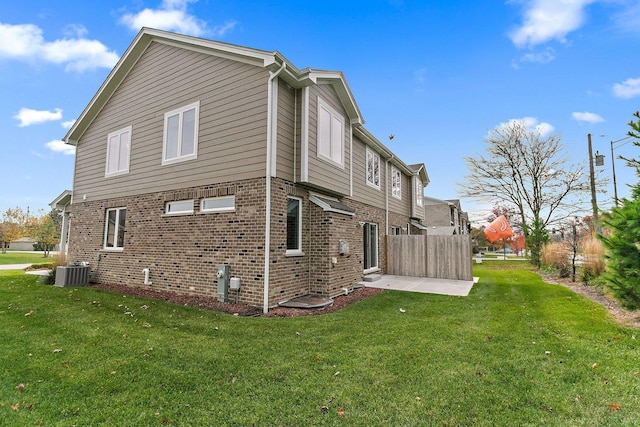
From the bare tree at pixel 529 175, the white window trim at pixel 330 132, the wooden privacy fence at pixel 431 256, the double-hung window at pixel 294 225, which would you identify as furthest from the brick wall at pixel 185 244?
the bare tree at pixel 529 175

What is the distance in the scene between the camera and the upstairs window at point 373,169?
13133mm

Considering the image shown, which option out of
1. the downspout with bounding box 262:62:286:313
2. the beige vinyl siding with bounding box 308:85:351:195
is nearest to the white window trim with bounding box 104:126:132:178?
the downspout with bounding box 262:62:286:313

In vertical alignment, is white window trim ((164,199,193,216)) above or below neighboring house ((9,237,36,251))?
above

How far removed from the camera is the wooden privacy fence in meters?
12.1

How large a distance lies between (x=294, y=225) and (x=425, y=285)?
540cm

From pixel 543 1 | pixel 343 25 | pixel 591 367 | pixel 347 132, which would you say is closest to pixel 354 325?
pixel 591 367

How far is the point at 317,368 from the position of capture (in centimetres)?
392

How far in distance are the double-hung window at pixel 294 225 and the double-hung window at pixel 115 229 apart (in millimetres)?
6147

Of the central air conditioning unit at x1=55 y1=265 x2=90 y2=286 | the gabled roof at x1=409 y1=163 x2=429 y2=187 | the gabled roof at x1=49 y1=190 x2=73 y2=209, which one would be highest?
the gabled roof at x1=409 y1=163 x2=429 y2=187

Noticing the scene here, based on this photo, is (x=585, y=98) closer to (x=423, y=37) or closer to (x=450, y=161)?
(x=423, y=37)

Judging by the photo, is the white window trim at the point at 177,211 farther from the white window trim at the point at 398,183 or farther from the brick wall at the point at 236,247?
the white window trim at the point at 398,183

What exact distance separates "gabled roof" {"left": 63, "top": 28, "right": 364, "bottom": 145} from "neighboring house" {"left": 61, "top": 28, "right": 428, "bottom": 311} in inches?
1.4

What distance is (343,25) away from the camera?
12609 mm

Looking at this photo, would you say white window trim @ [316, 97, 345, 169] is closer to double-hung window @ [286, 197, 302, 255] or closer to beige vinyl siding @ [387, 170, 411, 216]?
double-hung window @ [286, 197, 302, 255]
